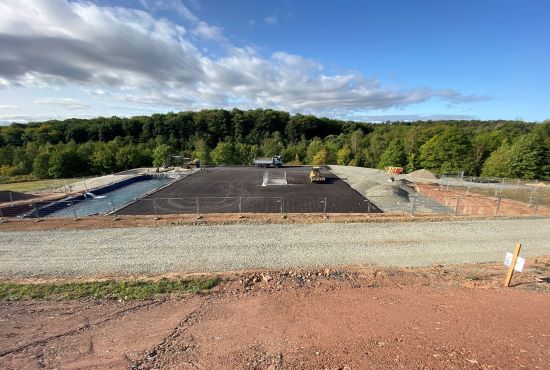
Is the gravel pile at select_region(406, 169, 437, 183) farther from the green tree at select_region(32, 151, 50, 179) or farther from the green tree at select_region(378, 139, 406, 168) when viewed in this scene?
the green tree at select_region(32, 151, 50, 179)

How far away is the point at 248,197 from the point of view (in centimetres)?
2266

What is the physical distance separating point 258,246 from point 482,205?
1980 cm

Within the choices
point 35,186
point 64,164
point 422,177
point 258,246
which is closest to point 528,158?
point 422,177

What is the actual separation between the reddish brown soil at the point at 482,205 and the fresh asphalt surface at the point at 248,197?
24.9 ft

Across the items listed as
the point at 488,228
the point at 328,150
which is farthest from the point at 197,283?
the point at 328,150

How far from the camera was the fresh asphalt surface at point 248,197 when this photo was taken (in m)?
22.1

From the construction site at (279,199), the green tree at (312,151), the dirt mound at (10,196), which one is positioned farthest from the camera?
the green tree at (312,151)

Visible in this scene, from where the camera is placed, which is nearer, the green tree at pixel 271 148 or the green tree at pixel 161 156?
the green tree at pixel 161 156

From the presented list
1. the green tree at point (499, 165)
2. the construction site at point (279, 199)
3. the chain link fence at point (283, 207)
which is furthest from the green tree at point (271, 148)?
the chain link fence at point (283, 207)

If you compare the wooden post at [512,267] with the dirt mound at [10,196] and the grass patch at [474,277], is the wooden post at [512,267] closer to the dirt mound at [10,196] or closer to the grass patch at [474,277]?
the grass patch at [474,277]

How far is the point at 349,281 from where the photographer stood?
10.9 meters

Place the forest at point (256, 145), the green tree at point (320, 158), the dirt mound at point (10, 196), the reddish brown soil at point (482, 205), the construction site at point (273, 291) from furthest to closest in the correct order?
the green tree at point (320, 158) < the forest at point (256, 145) < the dirt mound at point (10, 196) < the reddish brown soil at point (482, 205) < the construction site at point (273, 291)

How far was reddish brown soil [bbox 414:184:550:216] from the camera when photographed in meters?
21.1

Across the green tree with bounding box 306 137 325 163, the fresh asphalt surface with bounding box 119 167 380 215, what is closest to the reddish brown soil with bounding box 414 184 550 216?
the fresh asphalt surface with bounding box 119 167 380 215
